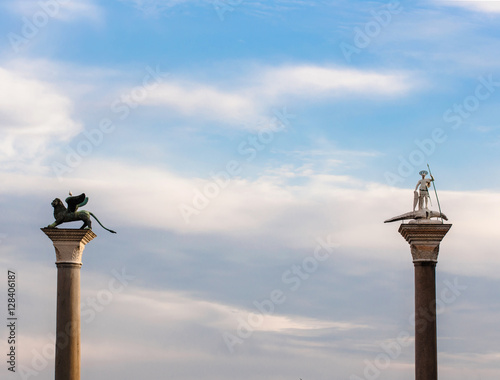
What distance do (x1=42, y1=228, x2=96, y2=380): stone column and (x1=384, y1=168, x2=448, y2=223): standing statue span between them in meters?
13.0

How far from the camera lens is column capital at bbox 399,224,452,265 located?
38.6 meters

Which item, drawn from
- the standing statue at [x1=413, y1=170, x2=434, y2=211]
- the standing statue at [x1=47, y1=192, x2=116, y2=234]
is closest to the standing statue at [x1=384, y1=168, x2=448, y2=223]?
the standing statue at [x1=413, y1=170, x2=434, y2=211]

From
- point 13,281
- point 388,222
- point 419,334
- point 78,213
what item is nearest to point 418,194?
point 388,222

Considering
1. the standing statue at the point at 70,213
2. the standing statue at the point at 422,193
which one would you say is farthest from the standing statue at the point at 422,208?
the standing statue at the point at 70,213

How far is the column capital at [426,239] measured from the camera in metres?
38.6

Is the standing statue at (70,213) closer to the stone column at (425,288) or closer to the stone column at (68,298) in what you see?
the stone column at (68,298)

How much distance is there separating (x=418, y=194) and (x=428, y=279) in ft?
12.1

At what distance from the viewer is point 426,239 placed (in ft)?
127

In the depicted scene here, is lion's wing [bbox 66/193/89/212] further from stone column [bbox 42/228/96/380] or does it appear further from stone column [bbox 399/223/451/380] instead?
stone column [bbox 399/223/451/380]

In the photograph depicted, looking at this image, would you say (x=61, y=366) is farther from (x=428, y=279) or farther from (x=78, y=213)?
(x=428, y=279)

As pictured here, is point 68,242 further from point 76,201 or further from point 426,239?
point 426,239

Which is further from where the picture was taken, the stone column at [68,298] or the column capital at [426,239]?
the stone column at [68,298]

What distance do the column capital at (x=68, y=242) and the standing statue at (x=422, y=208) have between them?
42.0ft

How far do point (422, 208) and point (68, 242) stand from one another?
48.4 feet
